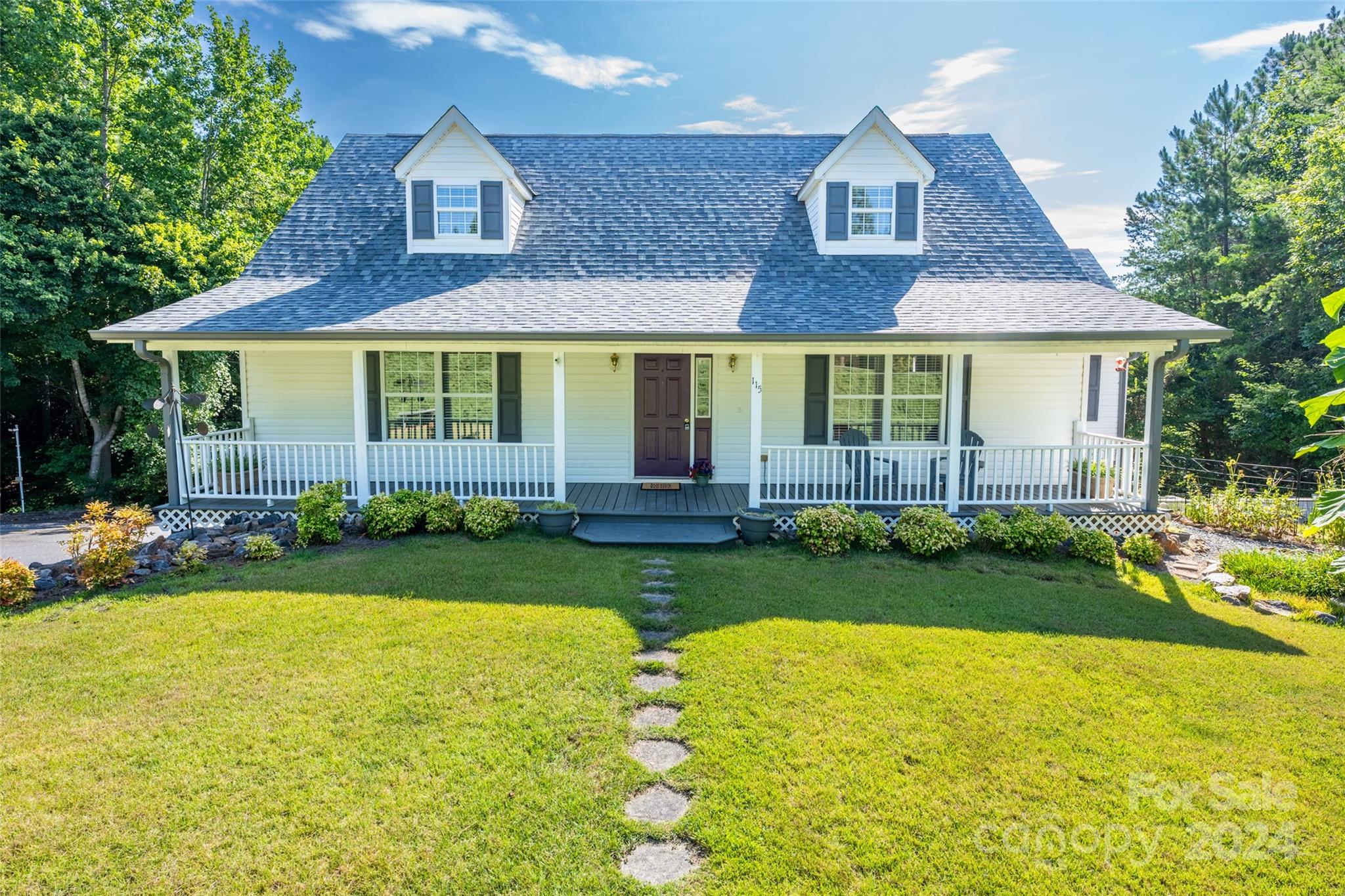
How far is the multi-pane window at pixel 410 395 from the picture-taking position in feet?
37.5

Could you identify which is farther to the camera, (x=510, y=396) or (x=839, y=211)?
(x=839, y=211)

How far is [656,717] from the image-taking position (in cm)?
511

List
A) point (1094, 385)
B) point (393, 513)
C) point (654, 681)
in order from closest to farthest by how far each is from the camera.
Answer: point (654, 681)
point (393, 513)
point (1094, 385)

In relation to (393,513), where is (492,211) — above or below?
above

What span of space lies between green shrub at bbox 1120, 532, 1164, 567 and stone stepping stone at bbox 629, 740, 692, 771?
756cm

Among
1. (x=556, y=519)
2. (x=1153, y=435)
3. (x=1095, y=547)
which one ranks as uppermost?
(x=1153, y=435)

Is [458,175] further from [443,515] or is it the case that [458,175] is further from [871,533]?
[871,533]

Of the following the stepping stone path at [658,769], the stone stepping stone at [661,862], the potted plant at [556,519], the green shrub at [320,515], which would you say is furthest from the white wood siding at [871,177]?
the stone stepping stone at [661,862]

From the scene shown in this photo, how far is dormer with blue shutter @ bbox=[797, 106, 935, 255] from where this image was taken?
1186cm

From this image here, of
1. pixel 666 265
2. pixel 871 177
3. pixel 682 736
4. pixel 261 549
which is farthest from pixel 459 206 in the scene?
pixel 682 736

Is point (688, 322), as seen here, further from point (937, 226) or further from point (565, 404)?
point (937, 226)

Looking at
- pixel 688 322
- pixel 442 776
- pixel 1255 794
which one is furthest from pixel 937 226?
pixel 442 776

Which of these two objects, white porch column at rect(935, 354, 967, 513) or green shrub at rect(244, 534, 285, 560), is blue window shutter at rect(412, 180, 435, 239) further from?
white porch column at rect(935, 354, 967, 513)

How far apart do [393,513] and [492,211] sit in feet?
19.1
